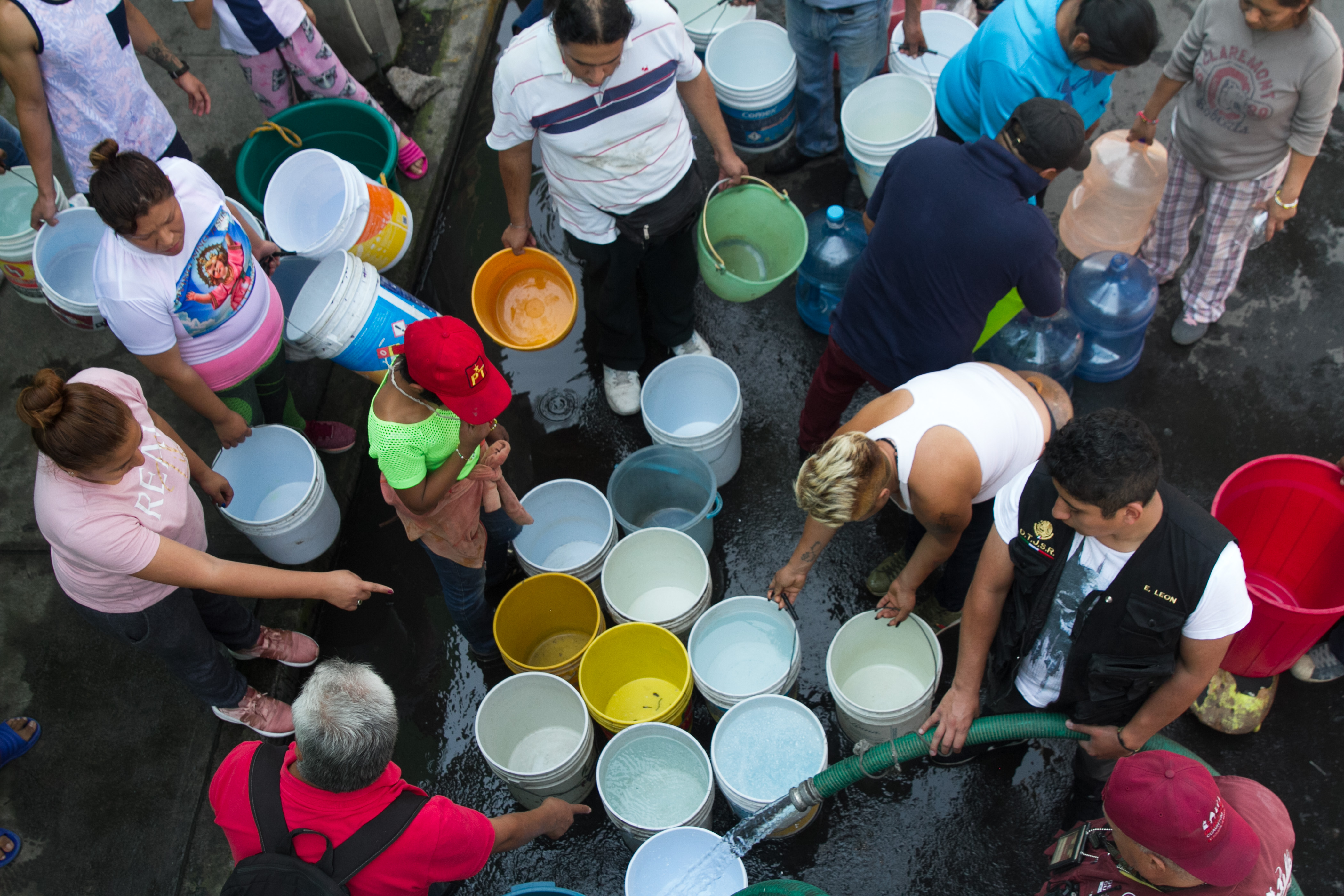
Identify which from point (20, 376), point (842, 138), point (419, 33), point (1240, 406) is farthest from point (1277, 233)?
point (20, 376)

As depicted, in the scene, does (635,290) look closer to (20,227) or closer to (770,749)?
(770,749)

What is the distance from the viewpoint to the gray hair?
209 cm

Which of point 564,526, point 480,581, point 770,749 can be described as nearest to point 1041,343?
point 770,749

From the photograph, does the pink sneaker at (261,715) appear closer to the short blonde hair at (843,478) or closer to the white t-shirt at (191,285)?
the white t-shirt at (191,285)

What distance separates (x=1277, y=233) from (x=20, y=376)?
644 cm

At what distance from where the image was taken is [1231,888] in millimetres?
1947

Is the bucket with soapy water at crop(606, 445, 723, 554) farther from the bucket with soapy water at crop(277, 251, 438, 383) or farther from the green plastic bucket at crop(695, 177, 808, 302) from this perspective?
the bucket with soapy water at crop(277, 251, 438, 383)

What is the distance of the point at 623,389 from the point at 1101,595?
2.44 m

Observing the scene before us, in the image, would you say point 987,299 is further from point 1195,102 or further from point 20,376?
point 20,376

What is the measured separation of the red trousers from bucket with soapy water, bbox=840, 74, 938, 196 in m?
1.12

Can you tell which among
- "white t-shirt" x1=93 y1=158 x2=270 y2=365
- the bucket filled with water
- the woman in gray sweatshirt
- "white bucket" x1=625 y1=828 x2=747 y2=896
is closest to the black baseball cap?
the woman in gray sweatshirt

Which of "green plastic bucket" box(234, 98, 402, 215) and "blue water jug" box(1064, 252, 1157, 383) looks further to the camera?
"green plastic bucket" box(234, 98, 402, 215)

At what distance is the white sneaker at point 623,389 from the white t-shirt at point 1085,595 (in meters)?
2.06

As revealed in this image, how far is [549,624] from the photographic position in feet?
11.8
